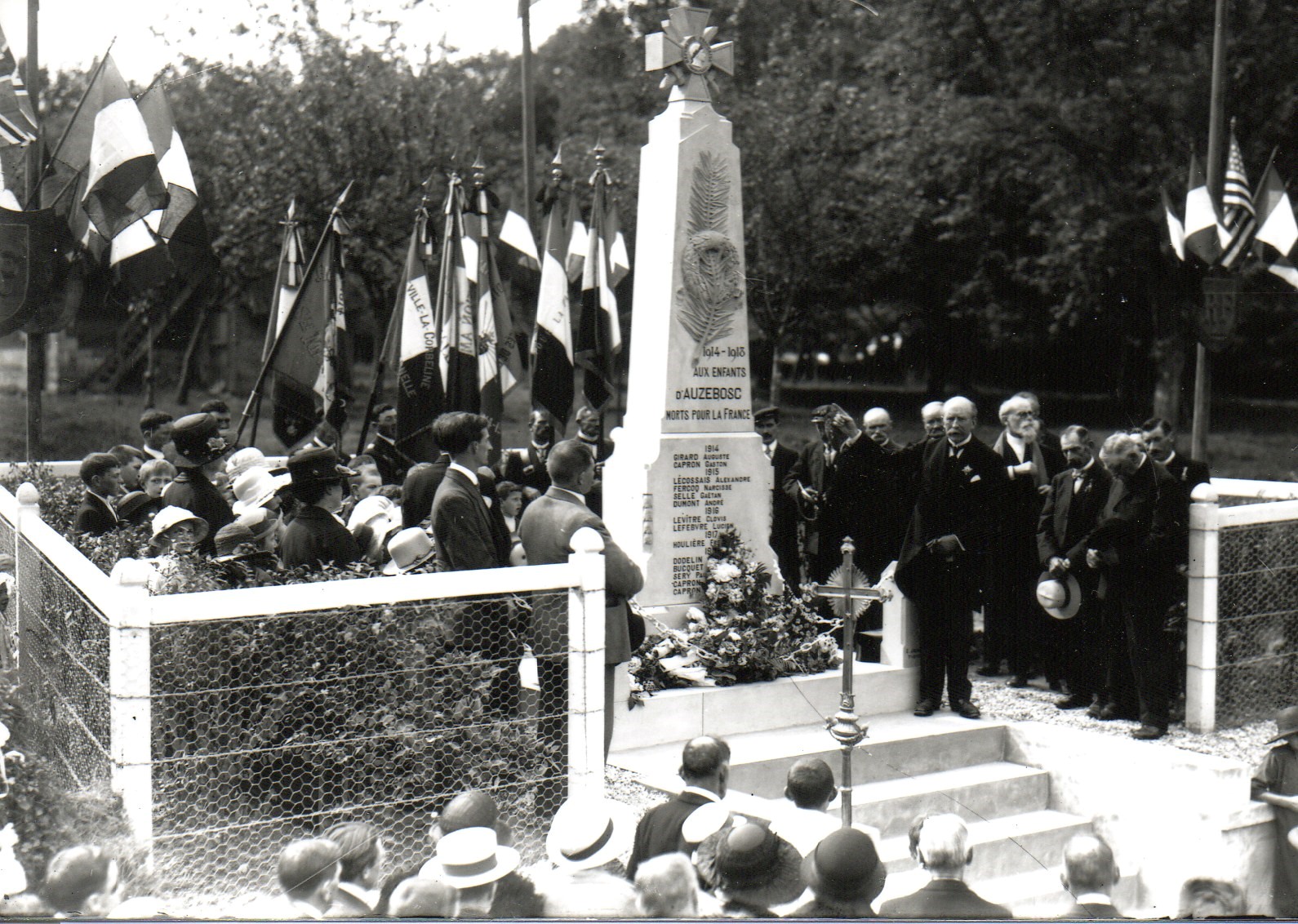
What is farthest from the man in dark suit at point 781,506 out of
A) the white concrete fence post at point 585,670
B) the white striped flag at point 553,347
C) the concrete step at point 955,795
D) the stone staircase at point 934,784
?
the white concrete fence post at point 585,670

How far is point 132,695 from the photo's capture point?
4422 millimetres

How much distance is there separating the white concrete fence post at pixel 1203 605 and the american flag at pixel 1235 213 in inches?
188

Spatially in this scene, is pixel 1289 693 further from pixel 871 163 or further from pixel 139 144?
pixel 871 163

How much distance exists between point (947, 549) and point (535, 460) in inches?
150

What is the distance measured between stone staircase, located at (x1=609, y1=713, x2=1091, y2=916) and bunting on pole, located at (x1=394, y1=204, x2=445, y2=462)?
13.6 feet

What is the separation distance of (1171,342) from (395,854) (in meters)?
20.9

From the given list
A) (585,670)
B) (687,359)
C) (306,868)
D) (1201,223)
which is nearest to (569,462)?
(585,670)

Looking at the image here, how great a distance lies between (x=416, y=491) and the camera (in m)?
7.25

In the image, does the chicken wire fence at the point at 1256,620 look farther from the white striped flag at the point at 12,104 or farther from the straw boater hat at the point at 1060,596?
the white striped flag at the point at 12,104

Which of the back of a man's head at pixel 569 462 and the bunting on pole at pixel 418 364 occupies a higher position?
the bunting on pole at pixel 418 364

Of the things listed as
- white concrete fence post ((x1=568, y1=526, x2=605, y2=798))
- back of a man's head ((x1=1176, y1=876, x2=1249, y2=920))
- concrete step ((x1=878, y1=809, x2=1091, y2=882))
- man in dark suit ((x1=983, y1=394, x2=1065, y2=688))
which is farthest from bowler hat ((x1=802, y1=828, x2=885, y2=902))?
man in dark suit ((x1=983, y1=394, x2=1065, y2=688))

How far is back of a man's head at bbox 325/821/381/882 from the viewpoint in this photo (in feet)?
12.7

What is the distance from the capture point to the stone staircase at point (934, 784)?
6.54 metres

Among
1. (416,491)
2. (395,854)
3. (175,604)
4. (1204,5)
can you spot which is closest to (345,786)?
(395,854)
